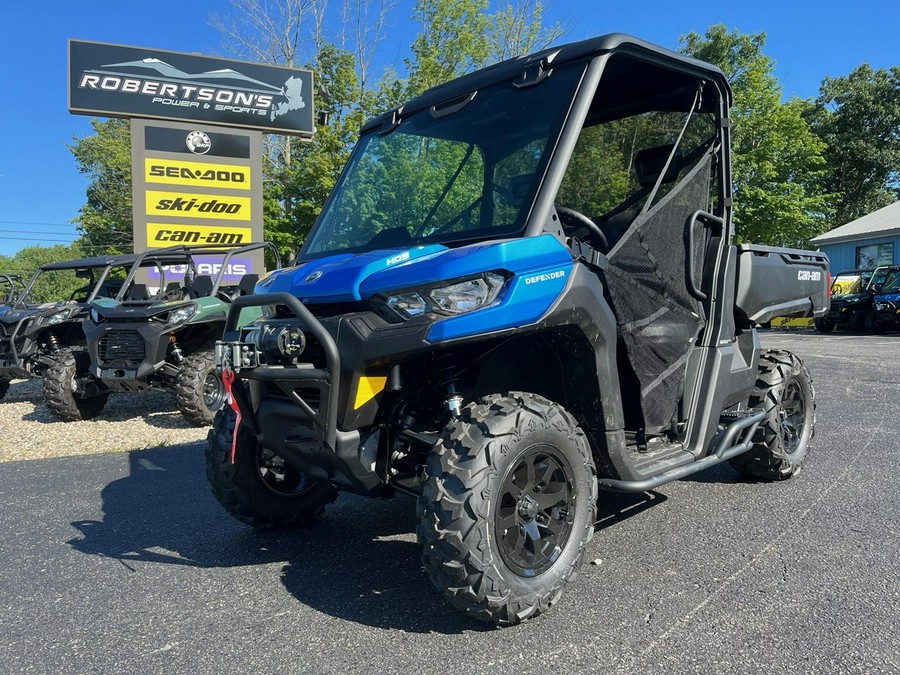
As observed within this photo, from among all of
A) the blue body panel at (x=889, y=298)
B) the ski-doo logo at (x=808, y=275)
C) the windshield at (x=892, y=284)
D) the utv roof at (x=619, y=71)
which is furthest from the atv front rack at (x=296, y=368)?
the windshield at (x=892, y=284)

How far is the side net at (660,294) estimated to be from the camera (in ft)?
11.2

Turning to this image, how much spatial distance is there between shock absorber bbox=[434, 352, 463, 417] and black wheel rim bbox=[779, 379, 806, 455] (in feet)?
10.3

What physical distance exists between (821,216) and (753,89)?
7.50 m

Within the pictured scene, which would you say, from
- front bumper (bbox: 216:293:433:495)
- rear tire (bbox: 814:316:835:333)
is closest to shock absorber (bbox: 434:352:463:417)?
front bumper (bbox: 216:293:433:495)

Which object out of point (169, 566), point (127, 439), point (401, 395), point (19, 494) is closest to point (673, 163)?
point (401, 395)

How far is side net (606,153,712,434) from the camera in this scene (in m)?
3.43

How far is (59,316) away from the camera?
9906mm

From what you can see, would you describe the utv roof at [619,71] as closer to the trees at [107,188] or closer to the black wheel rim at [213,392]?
the black wheel rim at [213,392]

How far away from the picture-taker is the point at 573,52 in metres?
3.27

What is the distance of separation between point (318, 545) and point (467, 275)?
6.61ft

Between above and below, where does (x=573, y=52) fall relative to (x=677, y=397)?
above

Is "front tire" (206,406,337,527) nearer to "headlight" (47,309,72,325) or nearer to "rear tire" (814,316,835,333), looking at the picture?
"headlight" (47,309,72,325)

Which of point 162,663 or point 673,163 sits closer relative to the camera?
point 162,663

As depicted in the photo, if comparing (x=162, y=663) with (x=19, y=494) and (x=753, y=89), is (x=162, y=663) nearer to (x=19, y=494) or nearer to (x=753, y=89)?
(x=19, y=494)
